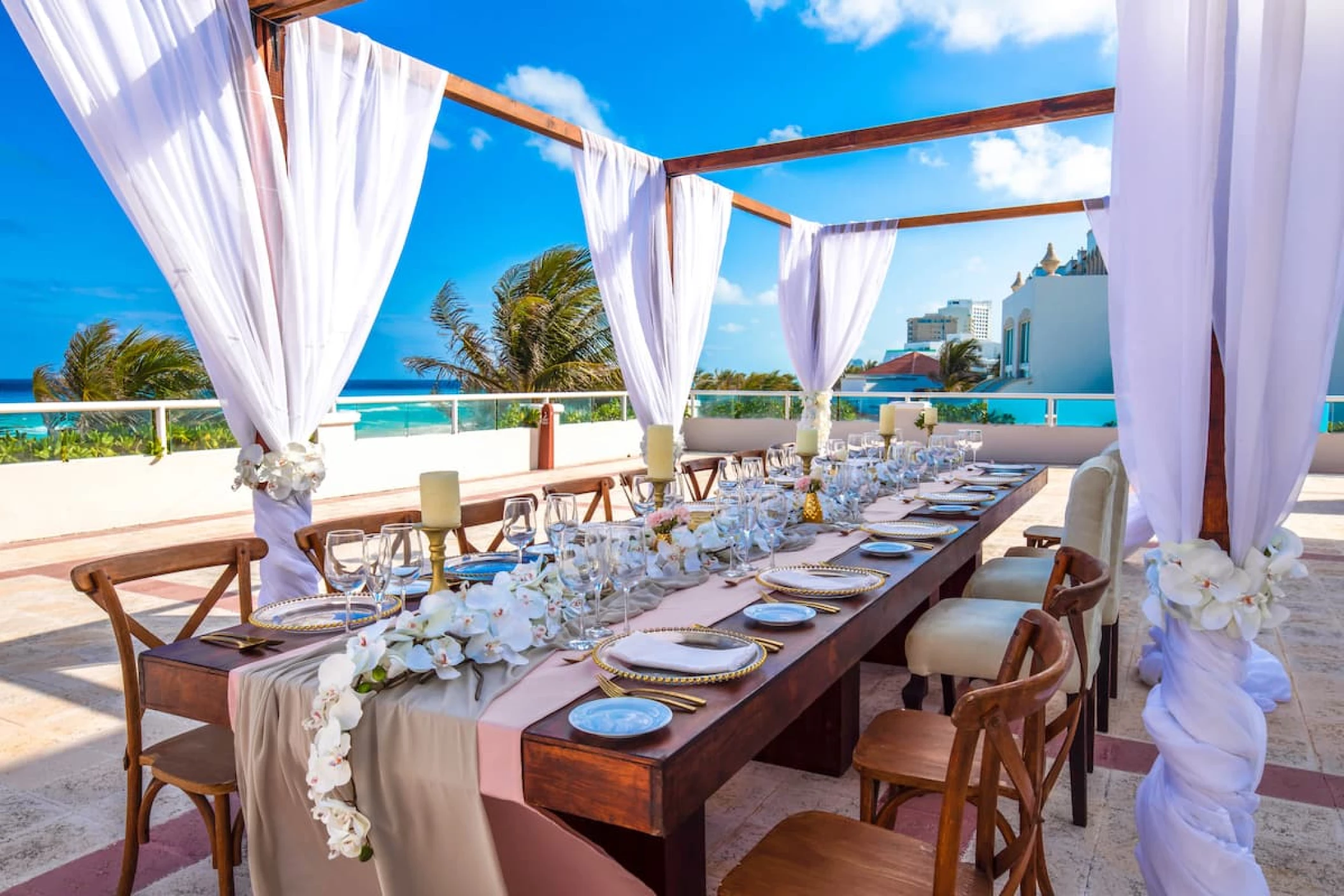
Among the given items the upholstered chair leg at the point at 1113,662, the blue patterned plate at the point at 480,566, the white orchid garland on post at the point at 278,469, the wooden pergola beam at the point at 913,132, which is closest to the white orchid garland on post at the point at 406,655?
the blue patterned plate at the point at 480,566

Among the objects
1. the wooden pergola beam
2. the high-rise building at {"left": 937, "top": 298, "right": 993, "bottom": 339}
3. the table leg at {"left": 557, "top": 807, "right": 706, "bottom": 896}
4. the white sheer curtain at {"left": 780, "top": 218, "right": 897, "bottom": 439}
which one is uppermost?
the high-rise building at {"left": 937, "top": 298, "right": 993, "bottom": 339}

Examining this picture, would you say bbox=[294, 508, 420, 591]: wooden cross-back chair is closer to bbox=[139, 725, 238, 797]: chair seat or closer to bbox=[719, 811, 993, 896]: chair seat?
bbox=[139, 725, 238, 797]: chair seat

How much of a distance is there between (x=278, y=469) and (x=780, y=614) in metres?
2.28

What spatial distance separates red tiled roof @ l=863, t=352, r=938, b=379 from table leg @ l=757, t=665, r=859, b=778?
17.5 meters

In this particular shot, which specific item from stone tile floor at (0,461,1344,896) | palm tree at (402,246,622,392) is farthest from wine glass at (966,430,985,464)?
palm tree at (402,246,622,392)

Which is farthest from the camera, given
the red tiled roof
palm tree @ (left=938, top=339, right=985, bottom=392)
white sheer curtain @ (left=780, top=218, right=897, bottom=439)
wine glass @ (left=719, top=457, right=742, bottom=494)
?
the red tiled roof

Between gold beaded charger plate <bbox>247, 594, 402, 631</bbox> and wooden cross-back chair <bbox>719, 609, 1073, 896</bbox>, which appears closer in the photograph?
wooden cross-back chair <bbox>719, 609, 1073, 896</bbox>

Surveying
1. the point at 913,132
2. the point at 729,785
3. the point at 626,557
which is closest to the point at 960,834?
the point at 626,557

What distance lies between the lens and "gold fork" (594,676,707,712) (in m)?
1.34

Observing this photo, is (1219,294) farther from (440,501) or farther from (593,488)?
(593,488)

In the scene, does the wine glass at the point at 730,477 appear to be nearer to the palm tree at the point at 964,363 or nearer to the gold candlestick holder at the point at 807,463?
the gold candlestick holder at the point at 807,463

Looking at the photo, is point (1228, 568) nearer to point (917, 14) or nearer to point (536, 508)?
point (536, 508)

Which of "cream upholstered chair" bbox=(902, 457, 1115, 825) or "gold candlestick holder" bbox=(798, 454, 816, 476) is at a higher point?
"gold candlestick holder" bbox=(798, 454, 816, 476)

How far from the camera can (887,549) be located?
246cm
